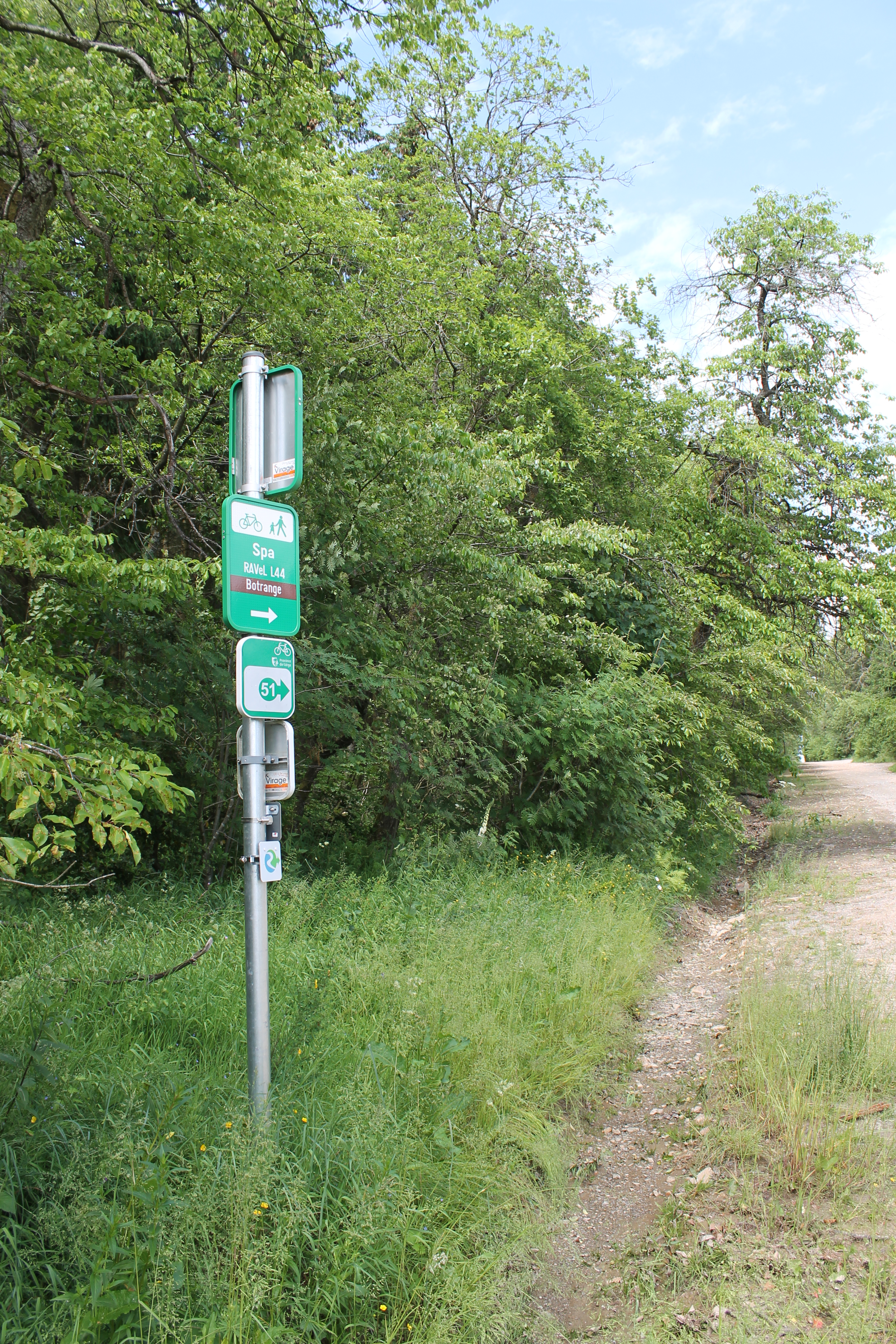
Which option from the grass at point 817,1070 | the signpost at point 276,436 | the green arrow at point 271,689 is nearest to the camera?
the green arrow at point 271,689

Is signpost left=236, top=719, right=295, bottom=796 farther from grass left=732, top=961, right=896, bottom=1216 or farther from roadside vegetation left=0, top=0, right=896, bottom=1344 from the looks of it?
grass left=732, top=961, right=896, bottom=1216

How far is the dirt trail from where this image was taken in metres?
3.58

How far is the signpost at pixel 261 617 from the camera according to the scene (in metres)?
3.13

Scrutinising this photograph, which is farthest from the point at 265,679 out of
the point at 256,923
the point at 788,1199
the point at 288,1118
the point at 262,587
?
the point at 788,1199

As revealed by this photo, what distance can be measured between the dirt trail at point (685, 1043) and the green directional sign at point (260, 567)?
289 centimetres

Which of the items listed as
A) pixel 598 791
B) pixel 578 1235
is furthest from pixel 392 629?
pixel 578 1235

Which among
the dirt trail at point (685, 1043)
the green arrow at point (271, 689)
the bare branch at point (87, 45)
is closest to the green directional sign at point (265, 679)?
the green arrow at point (271, 689)

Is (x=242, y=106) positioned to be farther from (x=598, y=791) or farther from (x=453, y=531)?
(x=598, y=791)

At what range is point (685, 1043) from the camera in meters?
5.86

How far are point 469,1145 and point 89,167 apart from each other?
6852mm

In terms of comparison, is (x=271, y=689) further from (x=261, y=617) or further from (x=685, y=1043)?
(x=685, y=1043)

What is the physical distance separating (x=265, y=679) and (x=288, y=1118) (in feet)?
5.69

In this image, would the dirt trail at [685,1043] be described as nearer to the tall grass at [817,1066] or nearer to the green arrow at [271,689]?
the tall grass at [817,1066]

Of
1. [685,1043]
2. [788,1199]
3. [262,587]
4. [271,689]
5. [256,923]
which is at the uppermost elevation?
[262,587]
